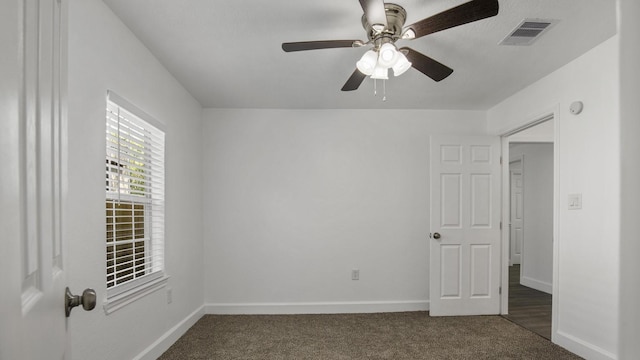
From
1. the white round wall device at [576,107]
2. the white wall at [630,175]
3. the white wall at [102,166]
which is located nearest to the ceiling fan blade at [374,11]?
the white wall at [630,175]

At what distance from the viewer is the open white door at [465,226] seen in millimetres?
3852

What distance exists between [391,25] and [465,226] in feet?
8.88

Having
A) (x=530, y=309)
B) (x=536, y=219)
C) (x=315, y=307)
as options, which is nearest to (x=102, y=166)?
(x=315, y=307)

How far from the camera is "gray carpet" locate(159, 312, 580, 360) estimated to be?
2.86 meters

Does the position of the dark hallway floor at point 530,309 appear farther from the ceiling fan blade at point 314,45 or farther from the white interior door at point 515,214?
the ceiling fan blade at point 314,45

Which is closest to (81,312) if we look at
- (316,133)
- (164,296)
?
(164,296)

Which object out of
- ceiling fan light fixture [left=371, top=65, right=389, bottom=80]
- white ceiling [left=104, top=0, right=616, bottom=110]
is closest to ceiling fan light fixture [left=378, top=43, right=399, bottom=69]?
ceiling fan light fixture [left=371, top=65, right=389, bottom=80]

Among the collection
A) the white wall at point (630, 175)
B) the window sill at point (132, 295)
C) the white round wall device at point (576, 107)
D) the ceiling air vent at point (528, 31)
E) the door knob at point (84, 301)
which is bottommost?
the window sill at point (132, 295)

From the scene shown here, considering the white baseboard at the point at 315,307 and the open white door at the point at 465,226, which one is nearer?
the open white door at the point at 465,226

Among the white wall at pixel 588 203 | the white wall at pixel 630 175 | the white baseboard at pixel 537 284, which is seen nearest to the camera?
the white wall at pixel 630 175

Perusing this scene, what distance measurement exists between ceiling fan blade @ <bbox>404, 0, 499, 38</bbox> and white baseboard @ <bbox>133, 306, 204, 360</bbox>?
289 cm

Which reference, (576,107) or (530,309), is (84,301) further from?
(530,309)

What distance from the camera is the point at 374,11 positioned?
1.67 metres

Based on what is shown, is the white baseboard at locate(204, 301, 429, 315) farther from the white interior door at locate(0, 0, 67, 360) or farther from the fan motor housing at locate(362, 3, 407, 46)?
the white interior door at locate(0, 0, 67, 360)
